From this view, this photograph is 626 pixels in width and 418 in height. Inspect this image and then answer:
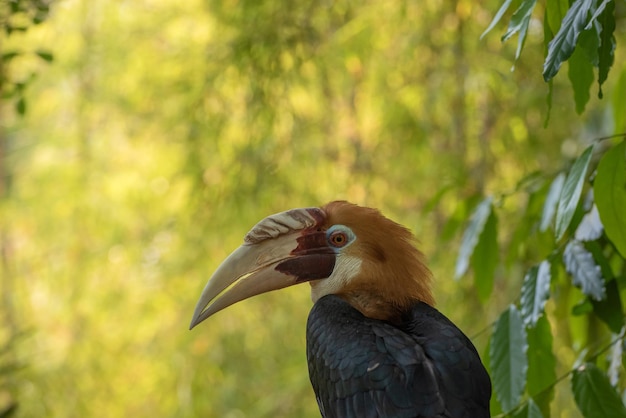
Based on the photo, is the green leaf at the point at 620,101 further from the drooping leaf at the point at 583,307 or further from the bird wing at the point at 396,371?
the bird wing at the point at 396,371

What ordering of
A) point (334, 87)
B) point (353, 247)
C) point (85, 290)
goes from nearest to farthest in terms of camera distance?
point (353, 247) < point (334, 87) < point (85, 290)

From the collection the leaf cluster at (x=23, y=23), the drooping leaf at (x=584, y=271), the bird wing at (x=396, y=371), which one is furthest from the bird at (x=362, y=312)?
the leaf cluster at (x=23, y=23)

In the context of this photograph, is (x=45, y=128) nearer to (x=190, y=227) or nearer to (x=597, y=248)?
(x=190, y=227)

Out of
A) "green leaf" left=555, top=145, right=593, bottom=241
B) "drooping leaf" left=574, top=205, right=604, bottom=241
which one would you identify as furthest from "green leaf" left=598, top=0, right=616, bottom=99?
"drooping leaf" left=574, top=205, right=604, bottom=241

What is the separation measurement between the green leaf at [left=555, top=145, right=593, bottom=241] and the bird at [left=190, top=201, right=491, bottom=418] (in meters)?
0.30

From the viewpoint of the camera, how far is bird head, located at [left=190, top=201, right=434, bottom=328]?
5.69ft

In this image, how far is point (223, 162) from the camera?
4.05m

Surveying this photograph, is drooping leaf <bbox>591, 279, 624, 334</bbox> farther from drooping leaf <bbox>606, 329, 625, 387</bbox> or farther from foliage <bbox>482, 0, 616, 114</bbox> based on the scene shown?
foliage <bbox>482, 0, 616, 114</bbox>

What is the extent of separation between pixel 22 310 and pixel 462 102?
3.98m

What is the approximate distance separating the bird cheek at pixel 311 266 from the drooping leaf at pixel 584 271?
445 mm

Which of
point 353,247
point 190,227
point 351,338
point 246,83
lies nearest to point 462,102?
point 246,83

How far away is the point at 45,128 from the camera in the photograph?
651 centimetres

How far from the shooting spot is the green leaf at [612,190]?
1376mm

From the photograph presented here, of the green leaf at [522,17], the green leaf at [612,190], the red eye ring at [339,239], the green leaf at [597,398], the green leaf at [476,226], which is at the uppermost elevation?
the green leaf at [522,17]
